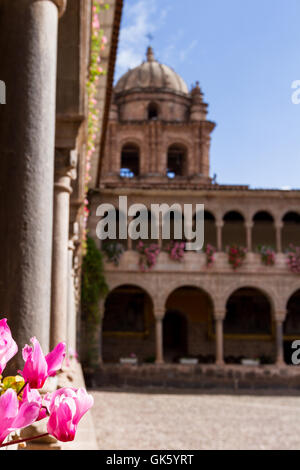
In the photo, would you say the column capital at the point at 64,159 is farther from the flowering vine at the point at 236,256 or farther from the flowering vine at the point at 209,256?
the flowering vine at the point at 236,256

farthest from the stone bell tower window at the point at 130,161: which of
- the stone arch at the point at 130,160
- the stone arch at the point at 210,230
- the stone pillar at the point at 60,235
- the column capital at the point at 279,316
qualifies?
the stone pillar at the point at 60,235

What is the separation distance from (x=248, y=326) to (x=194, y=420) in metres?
12.5

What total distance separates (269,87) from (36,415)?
14.2ft

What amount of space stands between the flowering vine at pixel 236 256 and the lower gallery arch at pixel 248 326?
11.3 ft

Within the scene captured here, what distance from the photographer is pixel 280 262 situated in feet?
67.9

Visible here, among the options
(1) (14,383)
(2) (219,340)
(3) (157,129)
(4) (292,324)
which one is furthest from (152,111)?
(1) (14,383)

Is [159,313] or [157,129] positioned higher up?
[157,129]

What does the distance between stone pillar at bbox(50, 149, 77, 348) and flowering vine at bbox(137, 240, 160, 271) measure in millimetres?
14001

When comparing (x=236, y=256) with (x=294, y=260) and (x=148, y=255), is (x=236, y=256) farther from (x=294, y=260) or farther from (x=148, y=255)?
(x=148, y=255)

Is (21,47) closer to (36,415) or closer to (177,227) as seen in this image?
(36,415)

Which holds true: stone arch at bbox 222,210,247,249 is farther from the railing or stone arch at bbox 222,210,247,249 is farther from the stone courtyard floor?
the stone courtyard floor

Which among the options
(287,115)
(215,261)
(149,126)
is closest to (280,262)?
(215,261)

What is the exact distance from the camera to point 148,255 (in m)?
20.2

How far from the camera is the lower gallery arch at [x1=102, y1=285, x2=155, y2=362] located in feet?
76.4
